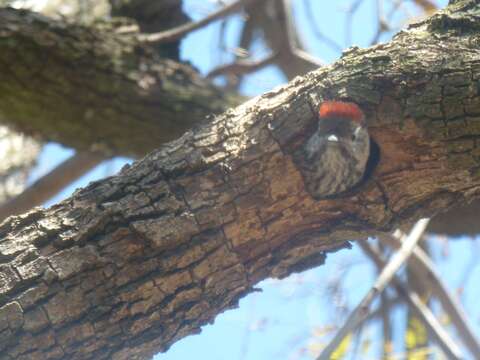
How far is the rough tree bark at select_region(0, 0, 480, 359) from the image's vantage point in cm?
209

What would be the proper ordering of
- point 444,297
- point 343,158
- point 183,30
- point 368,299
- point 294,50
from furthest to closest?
point 294,50 < point 183,30 < point 444,297 < point 368,299 < point 343,158

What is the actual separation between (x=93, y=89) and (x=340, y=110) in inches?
74.4

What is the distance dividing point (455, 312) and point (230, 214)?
1934mm

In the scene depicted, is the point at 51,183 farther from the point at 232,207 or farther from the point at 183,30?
the point at 232,207

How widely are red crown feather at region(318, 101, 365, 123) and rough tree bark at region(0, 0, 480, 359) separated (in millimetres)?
28

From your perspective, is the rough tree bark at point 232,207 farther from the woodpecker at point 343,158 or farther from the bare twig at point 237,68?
the bare twig at point 237,68

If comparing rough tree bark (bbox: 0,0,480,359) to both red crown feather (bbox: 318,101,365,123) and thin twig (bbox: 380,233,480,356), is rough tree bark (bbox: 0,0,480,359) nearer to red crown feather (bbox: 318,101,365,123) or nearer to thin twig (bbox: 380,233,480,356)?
red crown feather (bbox: 318,101,365,123)

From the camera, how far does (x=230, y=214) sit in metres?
2.24

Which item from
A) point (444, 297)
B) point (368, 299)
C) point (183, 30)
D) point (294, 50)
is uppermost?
point (183, 30)

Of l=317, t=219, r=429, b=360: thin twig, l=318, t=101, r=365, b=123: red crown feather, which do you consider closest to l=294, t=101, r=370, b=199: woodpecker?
l=318, t=101, r=365, b=123: red crown feather

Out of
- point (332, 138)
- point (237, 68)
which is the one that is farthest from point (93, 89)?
point (332, 138)

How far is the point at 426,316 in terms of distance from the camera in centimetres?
348

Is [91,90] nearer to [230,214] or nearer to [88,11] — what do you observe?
[88,11]

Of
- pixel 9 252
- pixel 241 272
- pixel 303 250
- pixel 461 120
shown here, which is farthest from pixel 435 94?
pixel 9 252
